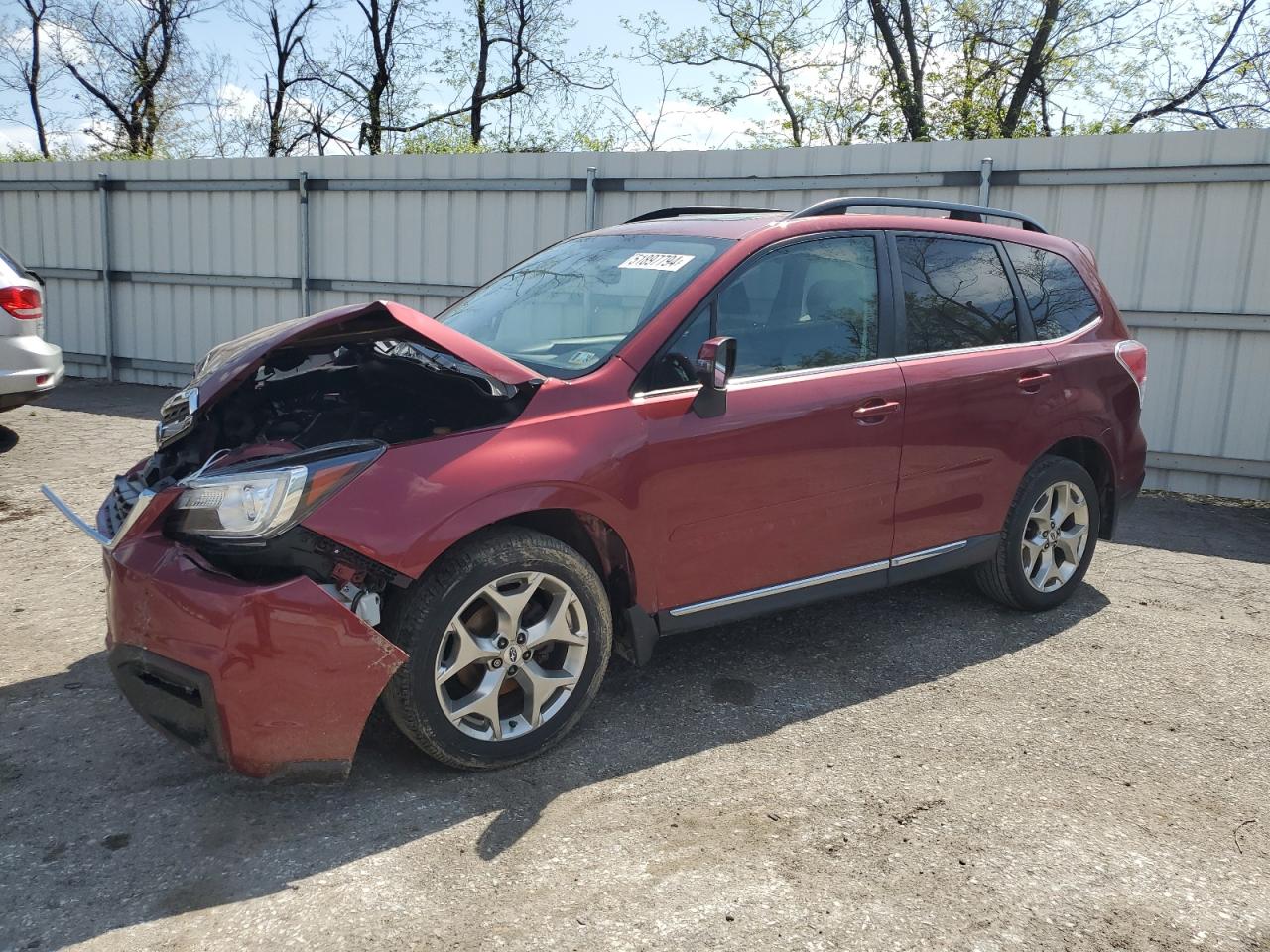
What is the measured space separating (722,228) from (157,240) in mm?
10281

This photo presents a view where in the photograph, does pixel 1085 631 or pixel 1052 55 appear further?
pixel 1052 55

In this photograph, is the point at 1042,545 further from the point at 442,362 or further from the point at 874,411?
the point at 442,362

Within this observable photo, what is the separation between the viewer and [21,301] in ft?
25.5

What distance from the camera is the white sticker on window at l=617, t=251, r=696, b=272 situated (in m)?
3.97

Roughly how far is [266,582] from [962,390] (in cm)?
285

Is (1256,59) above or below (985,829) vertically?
above

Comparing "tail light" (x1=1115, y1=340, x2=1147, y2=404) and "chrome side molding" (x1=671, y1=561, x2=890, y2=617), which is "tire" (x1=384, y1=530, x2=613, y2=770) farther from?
"tail light" (x1=1115, y1=340, x2=1147, y2=404)

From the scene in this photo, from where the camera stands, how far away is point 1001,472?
466cm

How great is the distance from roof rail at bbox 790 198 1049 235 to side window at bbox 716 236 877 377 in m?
0.14

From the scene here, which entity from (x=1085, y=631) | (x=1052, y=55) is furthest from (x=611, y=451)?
(x=1052, y=55)

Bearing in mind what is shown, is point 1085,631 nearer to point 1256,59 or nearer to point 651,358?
point 651,358

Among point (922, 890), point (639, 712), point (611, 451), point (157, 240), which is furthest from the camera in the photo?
point (157, 240)

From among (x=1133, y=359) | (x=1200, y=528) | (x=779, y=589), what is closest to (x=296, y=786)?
(x=779, y=589)

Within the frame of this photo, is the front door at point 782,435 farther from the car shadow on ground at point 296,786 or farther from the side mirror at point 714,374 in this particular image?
the car shadow on ground at point 296,786
